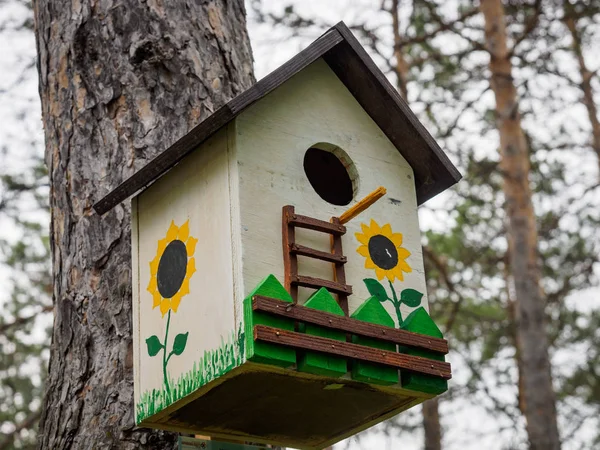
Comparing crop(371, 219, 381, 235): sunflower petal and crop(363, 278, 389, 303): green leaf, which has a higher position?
crop(371, 219, 381, 235): sunflower petal

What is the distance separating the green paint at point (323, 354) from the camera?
8.13 feet

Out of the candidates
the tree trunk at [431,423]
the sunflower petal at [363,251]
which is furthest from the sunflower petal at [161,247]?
the tree trunk at [431,423]

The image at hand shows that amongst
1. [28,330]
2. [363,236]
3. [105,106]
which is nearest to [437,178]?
[363,236]

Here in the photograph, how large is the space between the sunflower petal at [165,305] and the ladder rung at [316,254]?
0.44m

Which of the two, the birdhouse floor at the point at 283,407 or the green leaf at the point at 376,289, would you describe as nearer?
the birdhouse floor at the point at 283,407

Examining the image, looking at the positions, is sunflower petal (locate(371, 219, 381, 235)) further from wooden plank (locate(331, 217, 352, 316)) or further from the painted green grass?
the painted green grass

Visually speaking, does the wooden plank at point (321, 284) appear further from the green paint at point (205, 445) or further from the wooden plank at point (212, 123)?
the green paint at point (205, 445)

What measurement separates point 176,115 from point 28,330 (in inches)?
304

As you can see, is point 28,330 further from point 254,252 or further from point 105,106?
point 254,252

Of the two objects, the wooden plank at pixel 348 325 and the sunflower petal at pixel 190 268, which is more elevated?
the sunflower petal at pixel 190 268

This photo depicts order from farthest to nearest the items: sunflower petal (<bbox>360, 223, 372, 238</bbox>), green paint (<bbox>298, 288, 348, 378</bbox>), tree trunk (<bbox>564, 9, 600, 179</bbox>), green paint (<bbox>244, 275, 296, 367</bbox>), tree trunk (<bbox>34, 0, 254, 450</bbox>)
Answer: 1. tree trunk (<bbox>564, 9, 600, 179</bbox>)
2. tree trunk (<bbox>34, 0, 254, 450</bbox>)
3. sunflower petal (<bbox>360, 223, 372, 238</bbox>)
4. green paint (<bbox>298, 288, 348, 378</bbox>)
5. green paint (<bbox>244, 275, 296, 367</bbox>)

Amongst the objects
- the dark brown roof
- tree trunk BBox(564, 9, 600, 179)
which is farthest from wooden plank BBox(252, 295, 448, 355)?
tree trunk BBox(564, 9, 600, 179)

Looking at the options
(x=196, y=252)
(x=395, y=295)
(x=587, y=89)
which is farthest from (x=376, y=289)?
(x=587, y=89)

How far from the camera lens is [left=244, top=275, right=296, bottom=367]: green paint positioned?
2373 mm
